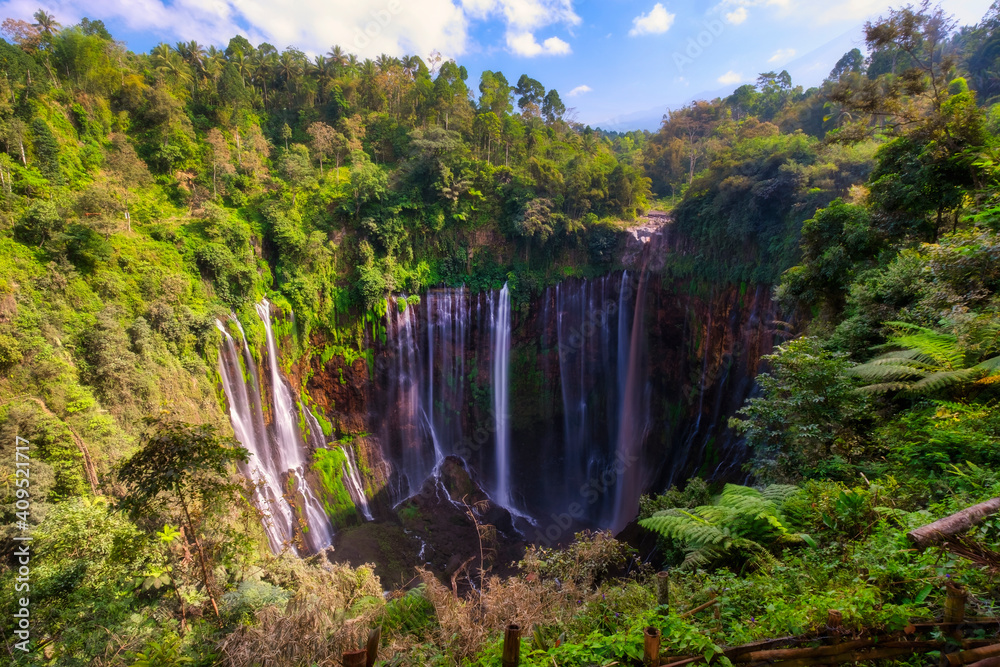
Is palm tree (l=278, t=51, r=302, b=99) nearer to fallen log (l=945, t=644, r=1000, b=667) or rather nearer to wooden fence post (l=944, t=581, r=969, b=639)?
wooden fence post (l=944, t=581, r=969, b=639)

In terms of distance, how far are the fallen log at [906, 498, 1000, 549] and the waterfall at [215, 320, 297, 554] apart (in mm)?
13807

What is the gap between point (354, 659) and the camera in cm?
251

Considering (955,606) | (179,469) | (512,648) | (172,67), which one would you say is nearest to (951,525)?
(955,606)

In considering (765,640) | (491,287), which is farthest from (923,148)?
(491,287)

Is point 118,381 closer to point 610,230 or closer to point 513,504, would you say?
point 513,504

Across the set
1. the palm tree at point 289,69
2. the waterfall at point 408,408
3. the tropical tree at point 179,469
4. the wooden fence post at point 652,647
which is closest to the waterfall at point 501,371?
the waterfall at point 408,408

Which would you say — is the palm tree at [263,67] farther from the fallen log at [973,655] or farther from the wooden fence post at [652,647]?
the fallen log at [973,655]

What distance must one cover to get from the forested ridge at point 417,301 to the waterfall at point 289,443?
68cm

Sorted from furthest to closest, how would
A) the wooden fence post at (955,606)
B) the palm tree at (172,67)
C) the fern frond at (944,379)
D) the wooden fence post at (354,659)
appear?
the palm tree at (172,67)
the fern frond at (944,379)
the wooden fence post at (354,659)
the wooden fence post at (955,606)

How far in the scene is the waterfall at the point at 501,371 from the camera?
1969cm

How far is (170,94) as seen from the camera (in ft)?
60.6

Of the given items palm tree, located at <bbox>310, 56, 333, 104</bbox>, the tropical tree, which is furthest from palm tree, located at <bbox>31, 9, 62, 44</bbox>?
the tropical tree

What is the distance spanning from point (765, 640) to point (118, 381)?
12268 millimetres

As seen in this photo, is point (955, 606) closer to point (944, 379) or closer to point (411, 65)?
point (944, 379)
